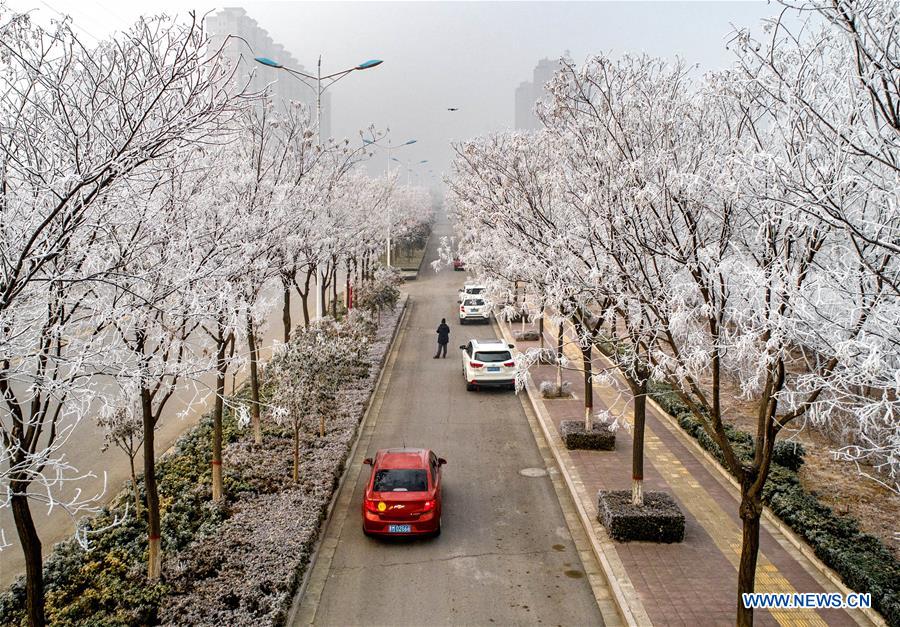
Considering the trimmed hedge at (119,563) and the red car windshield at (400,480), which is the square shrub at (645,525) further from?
the trimmed hedge at (119,563)

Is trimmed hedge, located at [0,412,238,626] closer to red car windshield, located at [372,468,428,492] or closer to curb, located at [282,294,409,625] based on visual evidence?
curb, located at [282,294,409,625]

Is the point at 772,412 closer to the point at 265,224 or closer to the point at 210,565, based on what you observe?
the point at 210,565

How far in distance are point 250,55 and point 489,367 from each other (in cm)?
1095

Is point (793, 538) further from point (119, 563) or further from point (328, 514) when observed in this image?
point (119, 563)

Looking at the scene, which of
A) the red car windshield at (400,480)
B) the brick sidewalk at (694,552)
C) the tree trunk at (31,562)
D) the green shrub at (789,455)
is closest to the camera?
the tree trunk at (31,562)

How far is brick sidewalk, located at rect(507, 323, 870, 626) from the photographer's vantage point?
9.09m

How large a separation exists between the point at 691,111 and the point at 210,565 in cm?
936

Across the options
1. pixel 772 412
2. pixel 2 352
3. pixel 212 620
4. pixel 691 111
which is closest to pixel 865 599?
pixel 772 412

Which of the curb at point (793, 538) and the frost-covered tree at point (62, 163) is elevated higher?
the frost-covered tree at point (62, 163)

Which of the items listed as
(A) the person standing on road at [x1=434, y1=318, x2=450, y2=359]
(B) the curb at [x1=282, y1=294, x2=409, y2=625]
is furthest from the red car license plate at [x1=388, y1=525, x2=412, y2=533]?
(A) the person standing on road at [x1=434, y1=318, x2=450, y2=359]

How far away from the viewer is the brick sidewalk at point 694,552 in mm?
9086

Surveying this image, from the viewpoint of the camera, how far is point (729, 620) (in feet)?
28.9

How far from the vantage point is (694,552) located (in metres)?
10.7

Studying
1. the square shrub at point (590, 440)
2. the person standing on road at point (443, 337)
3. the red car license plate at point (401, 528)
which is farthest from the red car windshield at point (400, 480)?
the person standing on road at point (443, 337)
